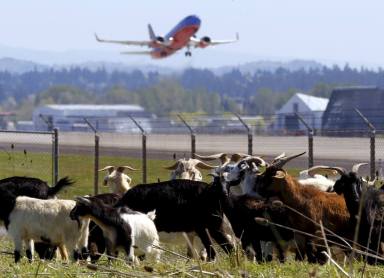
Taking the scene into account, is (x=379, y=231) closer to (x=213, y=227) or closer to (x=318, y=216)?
(x=318, y=216)

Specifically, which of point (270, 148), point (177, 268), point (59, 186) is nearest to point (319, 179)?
point (59, 186)

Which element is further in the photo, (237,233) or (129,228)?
(237,233)

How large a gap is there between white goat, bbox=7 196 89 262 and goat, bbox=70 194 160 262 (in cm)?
53

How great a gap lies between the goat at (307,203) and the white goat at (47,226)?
8.05 feet

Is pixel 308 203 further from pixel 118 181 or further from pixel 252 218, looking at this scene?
pixel 118 181

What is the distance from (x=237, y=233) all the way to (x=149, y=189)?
1.76 metres

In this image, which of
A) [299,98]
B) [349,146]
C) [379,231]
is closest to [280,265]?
[379,231]

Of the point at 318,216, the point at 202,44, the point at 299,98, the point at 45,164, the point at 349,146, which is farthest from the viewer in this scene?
the point at 299,98

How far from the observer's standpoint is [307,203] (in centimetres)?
1686

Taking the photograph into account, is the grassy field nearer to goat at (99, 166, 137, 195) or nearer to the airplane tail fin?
goat at (99, 166, 137, 195)

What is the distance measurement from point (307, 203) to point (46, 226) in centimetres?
320

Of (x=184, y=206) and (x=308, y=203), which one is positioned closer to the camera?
(x=308, y=203)

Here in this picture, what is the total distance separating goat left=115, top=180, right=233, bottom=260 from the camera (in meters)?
17.6

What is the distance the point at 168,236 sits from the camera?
1781 centimetres
